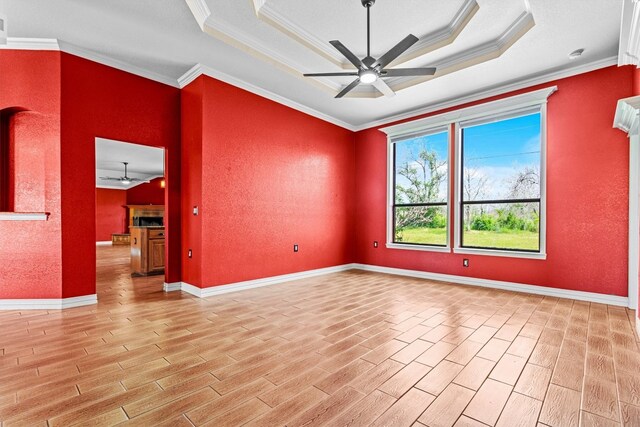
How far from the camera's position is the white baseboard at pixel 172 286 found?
4311 millimetres

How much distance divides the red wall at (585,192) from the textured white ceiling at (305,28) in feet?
1.38

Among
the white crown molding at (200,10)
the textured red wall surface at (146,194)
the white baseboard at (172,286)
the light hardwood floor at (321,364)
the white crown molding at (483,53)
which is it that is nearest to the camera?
the light hardwood floor at (321,364)

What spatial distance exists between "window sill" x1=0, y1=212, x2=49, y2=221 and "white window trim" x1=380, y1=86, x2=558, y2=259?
521cm

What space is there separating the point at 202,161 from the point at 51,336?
2.41 meters

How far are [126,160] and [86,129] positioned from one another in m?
6.08

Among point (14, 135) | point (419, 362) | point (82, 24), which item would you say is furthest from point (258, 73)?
point (419, 362)

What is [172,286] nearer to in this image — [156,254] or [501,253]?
[156,254]

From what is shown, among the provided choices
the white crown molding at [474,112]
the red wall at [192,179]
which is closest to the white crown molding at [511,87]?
the white crown molding at [474,112]

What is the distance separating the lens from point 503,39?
3451 millimetres

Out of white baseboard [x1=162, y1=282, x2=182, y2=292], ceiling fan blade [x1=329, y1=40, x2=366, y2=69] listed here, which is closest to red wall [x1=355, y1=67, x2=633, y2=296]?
ceiling fan blade [x1=329, y1=40, x2=366, y2=69]

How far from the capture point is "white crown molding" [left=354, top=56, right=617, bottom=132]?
12.4ft

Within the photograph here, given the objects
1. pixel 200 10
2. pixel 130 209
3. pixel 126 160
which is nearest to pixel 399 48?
pixel 200 10

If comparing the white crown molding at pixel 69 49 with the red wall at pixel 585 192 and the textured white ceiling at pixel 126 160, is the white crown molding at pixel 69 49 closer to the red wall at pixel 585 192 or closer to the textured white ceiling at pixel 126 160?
the textured white ceiling at pixel 126 160

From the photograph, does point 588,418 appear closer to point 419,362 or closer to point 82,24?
point 419,362
